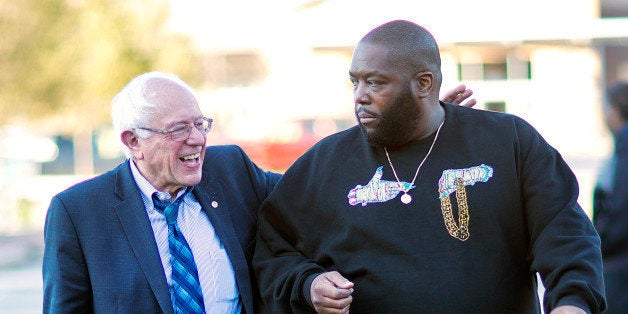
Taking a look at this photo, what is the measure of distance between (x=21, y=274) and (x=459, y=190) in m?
10.4

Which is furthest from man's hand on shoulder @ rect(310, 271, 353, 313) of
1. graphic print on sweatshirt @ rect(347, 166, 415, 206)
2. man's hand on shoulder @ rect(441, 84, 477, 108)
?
man's hand on shoulder @ rect(441, 84, 477, 108)

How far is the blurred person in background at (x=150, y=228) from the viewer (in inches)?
137

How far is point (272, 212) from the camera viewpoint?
3582mm

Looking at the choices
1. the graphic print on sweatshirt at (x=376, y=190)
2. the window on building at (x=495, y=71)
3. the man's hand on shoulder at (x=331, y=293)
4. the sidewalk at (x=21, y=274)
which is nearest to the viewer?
the man's hand on shoulder at (x=331, y=293)

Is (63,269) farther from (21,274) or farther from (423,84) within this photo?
(21,274)

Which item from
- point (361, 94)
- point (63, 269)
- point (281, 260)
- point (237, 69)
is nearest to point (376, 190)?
point (361, 94)

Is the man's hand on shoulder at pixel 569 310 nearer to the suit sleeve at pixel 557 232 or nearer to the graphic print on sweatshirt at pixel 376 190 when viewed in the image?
the suit sleeve at pixel 557 232

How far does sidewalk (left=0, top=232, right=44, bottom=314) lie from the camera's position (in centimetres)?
1039

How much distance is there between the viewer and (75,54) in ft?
50.8

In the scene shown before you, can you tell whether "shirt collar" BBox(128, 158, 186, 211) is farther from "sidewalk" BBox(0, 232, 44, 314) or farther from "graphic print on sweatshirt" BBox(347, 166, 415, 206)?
"sidewalk" BBox(0, 232, 44, 314)

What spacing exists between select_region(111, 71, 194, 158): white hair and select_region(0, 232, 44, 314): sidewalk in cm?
690

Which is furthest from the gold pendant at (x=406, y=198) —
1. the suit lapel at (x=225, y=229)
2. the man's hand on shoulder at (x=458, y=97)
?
the suit lapel at (x=225, y=229)

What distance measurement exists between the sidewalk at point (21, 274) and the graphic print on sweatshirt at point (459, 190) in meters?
7.75

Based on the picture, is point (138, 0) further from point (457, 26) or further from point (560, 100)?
point (560, 100)
